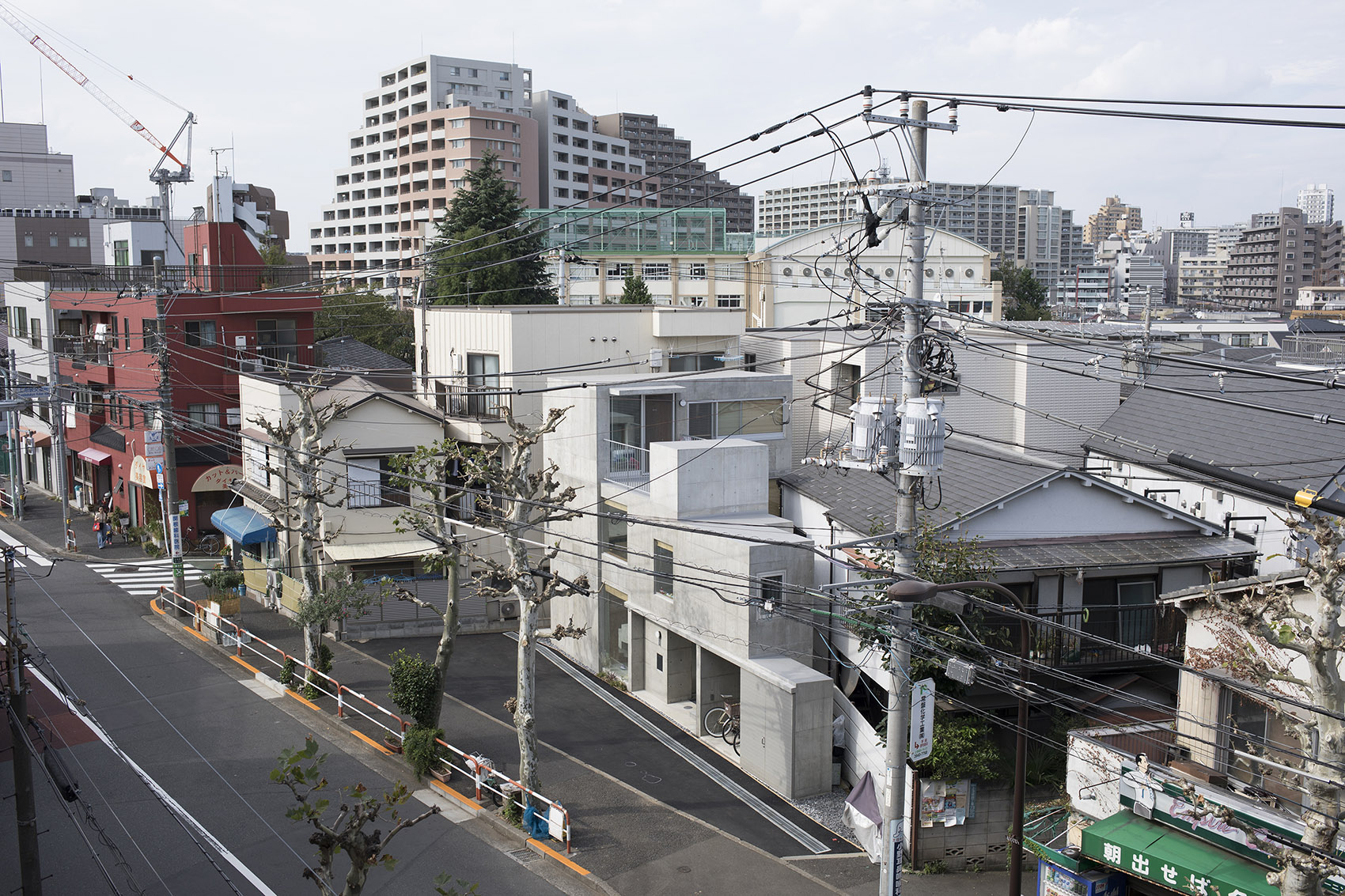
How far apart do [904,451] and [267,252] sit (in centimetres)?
6671

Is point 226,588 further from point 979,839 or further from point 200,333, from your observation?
point 979,839

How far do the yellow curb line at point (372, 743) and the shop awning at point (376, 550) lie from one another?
8257 mm

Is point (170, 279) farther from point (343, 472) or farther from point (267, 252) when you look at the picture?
point (267, 252)

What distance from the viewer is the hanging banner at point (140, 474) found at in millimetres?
38781

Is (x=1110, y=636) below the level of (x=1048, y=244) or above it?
below

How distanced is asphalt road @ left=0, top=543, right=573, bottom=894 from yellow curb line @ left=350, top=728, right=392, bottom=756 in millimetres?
533

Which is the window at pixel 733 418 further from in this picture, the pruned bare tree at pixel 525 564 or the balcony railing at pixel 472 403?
the balcony railing at pixel 472 403

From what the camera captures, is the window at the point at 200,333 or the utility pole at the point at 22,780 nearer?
the utility pole at the point at 22,780

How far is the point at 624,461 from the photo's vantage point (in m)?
26.1

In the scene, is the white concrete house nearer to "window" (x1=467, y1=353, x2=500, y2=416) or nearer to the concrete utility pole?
the concrete utility pole

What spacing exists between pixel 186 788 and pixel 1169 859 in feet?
54.1

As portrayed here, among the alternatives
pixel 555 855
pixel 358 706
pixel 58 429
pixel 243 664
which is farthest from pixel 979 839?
pixel 58 429

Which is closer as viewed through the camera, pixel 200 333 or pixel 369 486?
pixel 369 486

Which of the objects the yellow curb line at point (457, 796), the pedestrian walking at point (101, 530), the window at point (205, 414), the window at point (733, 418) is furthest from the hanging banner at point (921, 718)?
the pedestrian walking at point (101, 530)
